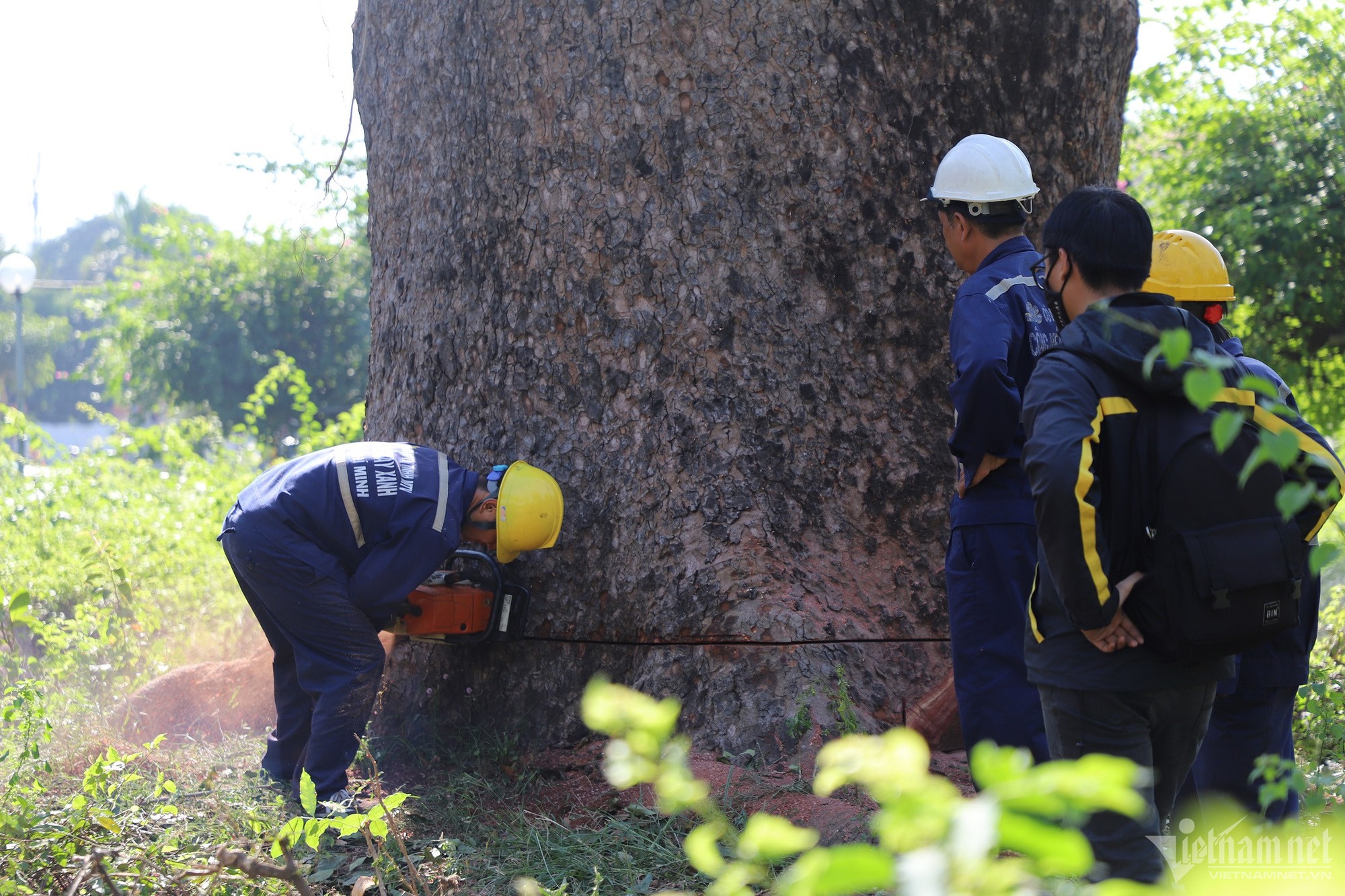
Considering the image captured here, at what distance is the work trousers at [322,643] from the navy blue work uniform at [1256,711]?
2722 mm

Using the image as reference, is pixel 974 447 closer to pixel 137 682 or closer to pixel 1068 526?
pixel 1068 526

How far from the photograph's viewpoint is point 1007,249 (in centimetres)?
315

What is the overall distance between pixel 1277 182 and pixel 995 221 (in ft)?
28.8

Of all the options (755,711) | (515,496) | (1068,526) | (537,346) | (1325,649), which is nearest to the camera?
(1068,526)

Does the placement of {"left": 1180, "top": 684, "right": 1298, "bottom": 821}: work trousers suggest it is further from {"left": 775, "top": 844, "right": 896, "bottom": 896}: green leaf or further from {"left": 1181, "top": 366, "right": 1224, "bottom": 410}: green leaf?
{"left": 775, "top": 844, "right": 896, "bottom": 896}: green leaf

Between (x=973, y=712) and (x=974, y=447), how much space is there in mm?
703

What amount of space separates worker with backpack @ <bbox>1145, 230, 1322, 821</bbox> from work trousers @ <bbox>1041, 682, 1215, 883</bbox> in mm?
729

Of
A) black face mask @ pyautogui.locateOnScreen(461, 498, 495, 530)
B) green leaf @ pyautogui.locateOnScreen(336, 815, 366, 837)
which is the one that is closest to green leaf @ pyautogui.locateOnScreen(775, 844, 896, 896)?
green leaf @ pyautogui.locateOnScreen(336, 815, 366, 837)

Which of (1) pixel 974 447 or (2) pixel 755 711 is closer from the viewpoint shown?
(1) pixel 974 447

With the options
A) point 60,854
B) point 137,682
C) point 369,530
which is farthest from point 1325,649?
point 137,682

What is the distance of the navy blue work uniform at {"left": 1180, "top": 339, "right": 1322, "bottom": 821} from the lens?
289 centimetres

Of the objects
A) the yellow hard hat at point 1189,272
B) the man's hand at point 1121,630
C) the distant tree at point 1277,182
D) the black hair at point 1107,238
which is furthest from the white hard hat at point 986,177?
the distant tree at point 1277,182

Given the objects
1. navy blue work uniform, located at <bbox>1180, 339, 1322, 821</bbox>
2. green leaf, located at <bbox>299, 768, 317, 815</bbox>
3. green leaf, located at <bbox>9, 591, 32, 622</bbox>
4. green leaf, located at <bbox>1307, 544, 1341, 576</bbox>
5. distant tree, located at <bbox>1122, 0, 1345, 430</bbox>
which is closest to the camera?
green leaf, located at <bbox>1307, 544, 1341, 576</bbox>

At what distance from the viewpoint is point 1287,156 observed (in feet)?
34.4
